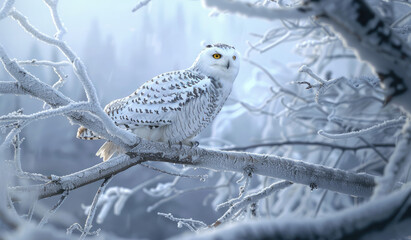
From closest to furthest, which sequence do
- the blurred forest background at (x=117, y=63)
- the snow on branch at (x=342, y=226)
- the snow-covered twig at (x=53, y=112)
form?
the snow on branch at (x=342, y=226), the snow-covered twig at (x=53, y=112), the blurred forest background at (x=117, y=63)

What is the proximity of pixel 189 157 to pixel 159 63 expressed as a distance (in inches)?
79.7

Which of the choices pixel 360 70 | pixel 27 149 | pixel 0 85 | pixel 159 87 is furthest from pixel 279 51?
pixel 0 85

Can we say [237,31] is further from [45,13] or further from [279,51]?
[45,13]

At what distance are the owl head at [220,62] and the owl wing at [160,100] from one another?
0.14 ft

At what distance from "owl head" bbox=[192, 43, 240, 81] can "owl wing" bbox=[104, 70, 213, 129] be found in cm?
4

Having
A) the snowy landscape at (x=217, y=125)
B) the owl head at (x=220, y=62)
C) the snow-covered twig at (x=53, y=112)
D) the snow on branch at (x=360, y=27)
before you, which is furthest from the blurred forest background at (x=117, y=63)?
the snow on branch at (x=360, y=27)

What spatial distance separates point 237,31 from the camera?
2.67 meters

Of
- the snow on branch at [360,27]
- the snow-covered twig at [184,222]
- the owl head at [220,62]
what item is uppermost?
the snow on branch at [360,27]

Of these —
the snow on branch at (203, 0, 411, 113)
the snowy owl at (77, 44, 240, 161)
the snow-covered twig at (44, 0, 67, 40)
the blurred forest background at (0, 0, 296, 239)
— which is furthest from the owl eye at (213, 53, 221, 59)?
the blurred forest background at (0, 0, 296, 239)

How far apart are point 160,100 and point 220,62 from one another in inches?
7.9

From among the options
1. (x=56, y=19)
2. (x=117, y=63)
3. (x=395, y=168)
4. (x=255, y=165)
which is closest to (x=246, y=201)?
(x=255, y=165)

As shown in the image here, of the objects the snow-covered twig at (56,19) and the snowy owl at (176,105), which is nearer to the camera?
the snow-covered twig at (56,19)

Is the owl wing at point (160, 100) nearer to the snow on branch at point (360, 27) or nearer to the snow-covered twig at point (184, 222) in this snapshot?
the snow-covered twig at point (184, 222)

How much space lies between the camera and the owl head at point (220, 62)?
0.90 metres
